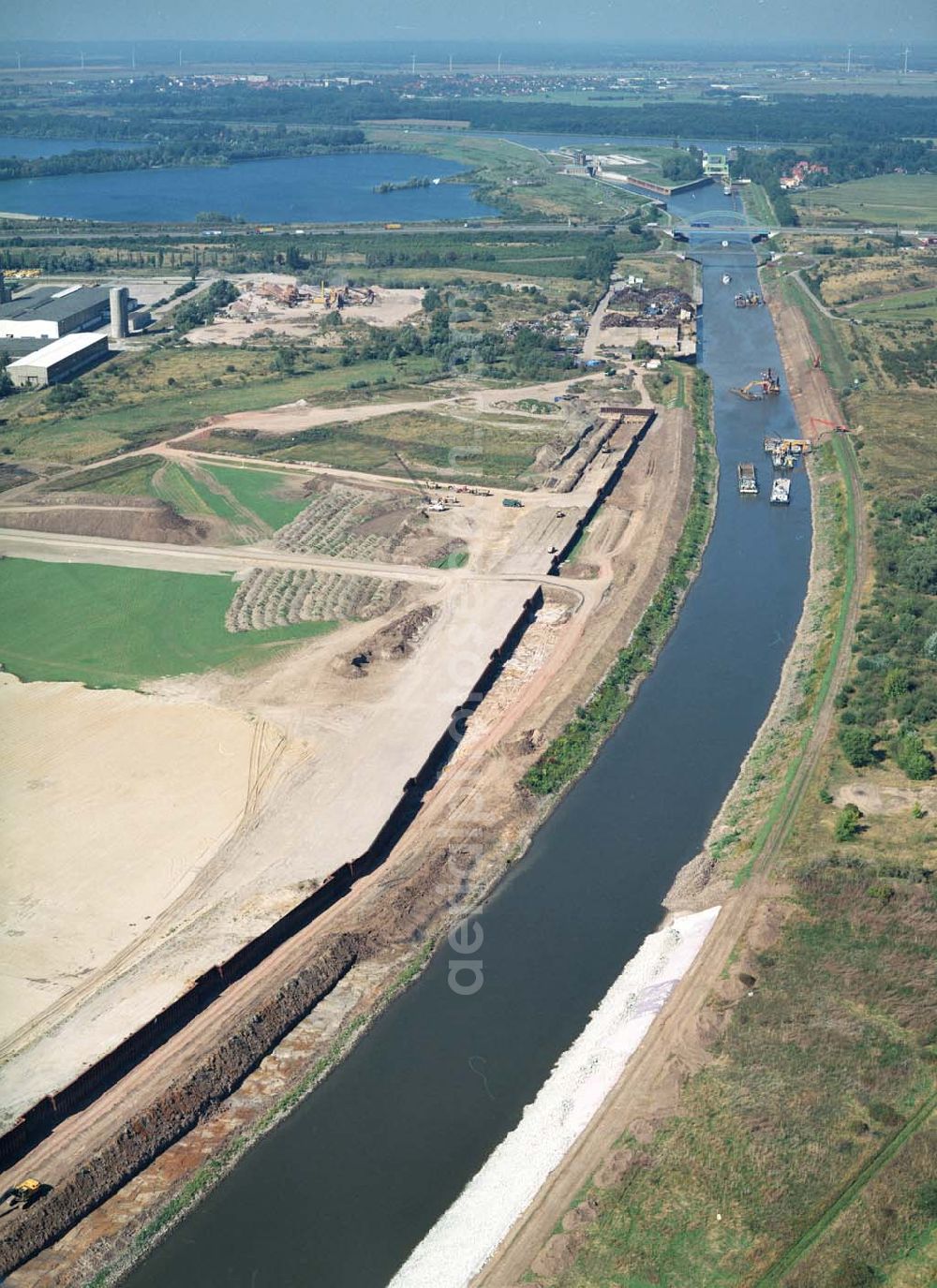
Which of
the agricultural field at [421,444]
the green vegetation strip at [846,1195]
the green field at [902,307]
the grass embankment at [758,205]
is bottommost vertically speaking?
the green vegetation strip at [846,1195]

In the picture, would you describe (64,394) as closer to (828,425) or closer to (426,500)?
(426,500)

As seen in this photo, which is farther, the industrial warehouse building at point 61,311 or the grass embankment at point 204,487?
the industrial warehouse building at point 61,311

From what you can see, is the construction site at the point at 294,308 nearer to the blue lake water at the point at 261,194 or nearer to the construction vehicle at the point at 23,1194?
the blue lake water at the point at 261,194

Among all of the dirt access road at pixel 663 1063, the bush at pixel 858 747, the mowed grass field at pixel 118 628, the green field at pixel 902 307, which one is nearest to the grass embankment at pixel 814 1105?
the dirt access road at pixel 663 1063

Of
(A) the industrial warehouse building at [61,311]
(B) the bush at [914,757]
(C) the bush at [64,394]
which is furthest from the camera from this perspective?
(A) the industrial warehouse building at [61,311]

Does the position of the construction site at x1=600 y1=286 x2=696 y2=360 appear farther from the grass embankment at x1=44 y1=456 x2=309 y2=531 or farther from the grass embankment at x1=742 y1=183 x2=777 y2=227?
the grass embankment at x1=742 y1=183 x2=777 y2=227

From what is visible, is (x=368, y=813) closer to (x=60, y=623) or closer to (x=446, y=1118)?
(x=446, y=1118)

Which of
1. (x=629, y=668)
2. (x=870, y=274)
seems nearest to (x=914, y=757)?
(x=629, y=668)
